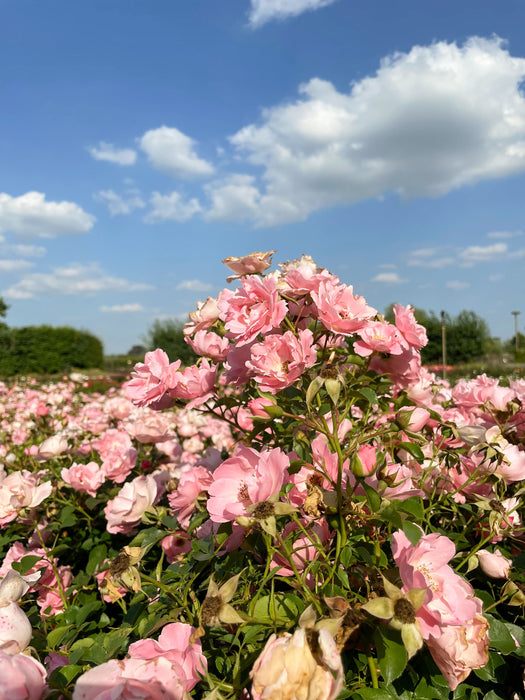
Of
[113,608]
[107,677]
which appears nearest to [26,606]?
[113,608]

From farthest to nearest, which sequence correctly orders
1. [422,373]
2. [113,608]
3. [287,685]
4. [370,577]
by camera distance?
[113,608] → [422,373] → [370,577] → [287,685]

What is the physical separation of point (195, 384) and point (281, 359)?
0.32 m

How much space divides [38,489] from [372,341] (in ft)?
4.17

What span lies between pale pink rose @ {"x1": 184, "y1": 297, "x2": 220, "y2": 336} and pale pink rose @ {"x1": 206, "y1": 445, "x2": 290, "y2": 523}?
0.50m

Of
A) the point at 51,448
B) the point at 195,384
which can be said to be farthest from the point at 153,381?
the point at 51,448

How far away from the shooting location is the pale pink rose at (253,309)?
3.70 ft

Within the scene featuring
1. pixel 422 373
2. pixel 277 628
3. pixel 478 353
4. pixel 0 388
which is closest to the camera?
pixel 277 628

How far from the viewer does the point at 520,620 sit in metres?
1.28

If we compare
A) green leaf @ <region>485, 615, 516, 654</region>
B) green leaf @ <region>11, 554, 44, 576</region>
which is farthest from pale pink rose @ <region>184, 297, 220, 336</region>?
green leaf @ <region>485, 615, 516, 654</region>

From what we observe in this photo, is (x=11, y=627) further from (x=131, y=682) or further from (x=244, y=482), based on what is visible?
(x=244, y=482)

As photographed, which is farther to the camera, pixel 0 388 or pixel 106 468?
pixel 0 388

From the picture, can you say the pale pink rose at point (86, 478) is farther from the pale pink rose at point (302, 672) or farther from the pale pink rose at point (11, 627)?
the pale pink rose at point (302, 672)

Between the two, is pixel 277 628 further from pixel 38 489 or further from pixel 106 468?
pixel 106 468

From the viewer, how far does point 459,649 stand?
34.9 inches
